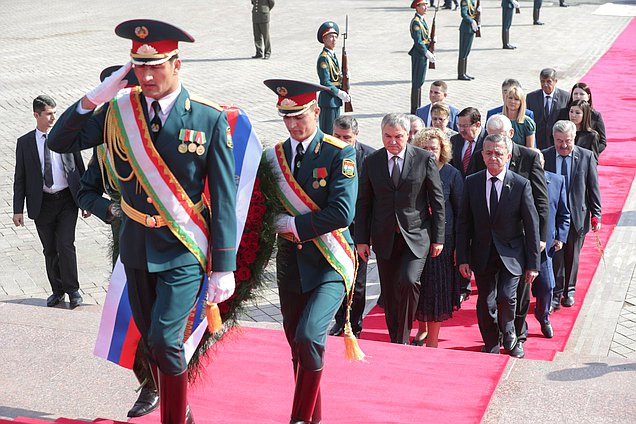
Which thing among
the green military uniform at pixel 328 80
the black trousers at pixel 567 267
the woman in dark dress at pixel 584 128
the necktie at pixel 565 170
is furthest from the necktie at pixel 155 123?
the green military uniform at pixel 328 80

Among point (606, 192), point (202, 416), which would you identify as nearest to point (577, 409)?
point (202, 416)

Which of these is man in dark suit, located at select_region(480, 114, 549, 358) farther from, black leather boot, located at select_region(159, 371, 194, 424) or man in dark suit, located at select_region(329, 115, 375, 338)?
black leather boot, located at select_region(159, 371, 194, 424)

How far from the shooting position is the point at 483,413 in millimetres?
5309

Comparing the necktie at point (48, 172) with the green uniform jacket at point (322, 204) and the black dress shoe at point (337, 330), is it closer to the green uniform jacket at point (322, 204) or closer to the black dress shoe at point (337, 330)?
the black dress shoe at point (337, 330)

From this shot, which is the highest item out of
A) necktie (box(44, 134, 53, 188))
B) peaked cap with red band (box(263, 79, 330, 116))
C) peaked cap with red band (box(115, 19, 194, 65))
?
peaked cap with red band (box(115, 19, 194, 65))

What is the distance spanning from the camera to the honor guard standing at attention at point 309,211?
5.11m

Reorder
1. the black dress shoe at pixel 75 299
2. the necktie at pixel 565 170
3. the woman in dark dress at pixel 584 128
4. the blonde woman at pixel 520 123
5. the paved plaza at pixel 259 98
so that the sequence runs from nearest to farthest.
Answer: the paved plaza at pixel 259 98, the black dress shoe at pixel 75 299, the necktie at pixel 565 170, the blonde woman at pixel 520 123, the woman in dark dress at pixel 584 128


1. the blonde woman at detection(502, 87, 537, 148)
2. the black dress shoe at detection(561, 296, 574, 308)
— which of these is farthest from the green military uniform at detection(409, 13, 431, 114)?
the black dress shoe at detection(561, 296, 574, 308)

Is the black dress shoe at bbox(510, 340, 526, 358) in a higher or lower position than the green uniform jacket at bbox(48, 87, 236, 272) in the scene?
lower

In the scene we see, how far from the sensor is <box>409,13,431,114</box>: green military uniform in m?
15.7

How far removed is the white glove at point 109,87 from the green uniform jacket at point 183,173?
130 millimetres

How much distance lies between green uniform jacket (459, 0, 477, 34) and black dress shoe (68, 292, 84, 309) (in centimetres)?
1177

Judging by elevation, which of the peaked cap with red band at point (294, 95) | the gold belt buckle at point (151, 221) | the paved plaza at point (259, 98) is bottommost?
the paved plaza at point (259, 98)

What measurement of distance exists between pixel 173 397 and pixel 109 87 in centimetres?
141
